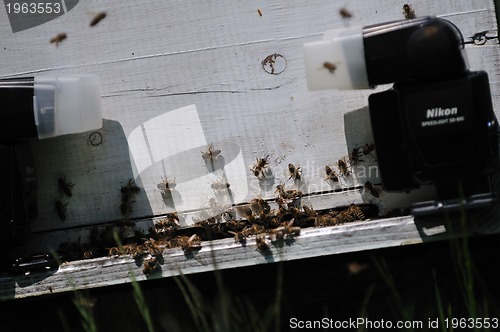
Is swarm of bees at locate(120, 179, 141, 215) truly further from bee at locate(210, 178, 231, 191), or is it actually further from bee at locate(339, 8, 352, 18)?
bee at locate(339, 8, 352, 18)

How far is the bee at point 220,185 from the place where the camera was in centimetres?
303

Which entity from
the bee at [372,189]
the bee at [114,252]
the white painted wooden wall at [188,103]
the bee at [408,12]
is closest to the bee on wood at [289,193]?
the white painted wooden wall at [188,103]

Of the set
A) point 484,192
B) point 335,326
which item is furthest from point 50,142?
point 484,192

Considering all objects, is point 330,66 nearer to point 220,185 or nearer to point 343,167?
point 343,167

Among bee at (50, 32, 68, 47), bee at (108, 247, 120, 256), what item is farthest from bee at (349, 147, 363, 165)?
bee at (50, 32, 68, 47)

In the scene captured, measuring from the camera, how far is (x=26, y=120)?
113 inches

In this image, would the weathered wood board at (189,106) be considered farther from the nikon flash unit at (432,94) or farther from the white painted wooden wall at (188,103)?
the nikon flash unit at (432,94)

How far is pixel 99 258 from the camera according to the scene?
2873 mm

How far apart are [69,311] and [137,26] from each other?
130 cm

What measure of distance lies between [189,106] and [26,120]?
0.67 meters

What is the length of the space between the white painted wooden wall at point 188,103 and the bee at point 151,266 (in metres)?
0.32

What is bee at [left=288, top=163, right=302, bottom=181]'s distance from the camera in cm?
298

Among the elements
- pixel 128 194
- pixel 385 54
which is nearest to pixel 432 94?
pixel 385 54

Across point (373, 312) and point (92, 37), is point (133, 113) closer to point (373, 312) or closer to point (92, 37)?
point (92, 37)
